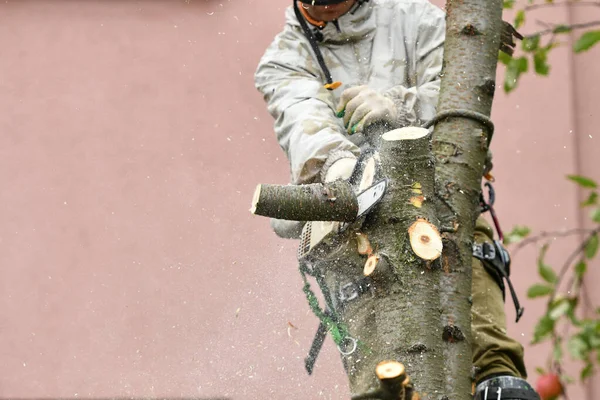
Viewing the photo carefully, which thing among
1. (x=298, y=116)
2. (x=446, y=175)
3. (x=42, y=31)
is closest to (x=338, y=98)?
(x=298, y=116)

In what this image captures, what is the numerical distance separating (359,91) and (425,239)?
709 millimetres

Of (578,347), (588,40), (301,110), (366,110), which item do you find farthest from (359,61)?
(578,347)

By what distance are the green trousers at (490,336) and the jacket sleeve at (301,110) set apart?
0.52 meters

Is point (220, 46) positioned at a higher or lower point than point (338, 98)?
lower

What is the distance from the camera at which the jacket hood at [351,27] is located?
319cm

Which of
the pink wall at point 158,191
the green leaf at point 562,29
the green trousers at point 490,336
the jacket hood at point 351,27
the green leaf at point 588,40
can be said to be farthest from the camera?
the pink wall at point 158,191

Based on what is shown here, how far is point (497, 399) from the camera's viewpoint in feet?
8.23

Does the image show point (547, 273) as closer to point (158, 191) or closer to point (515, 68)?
point (515, 68)

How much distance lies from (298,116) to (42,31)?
2798 mm

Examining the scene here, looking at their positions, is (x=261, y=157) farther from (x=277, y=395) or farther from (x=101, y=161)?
(x=277, y=395)

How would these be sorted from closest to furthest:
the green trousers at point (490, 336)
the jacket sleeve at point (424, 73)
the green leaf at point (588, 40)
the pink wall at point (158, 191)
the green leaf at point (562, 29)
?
1. the green leaf at point (588, 40)
2. the green leaf at point (562, 29)
3. the green trousers at point (490, 336)
4. the jacket sleeve at point (424, 73)
5. the pink wall at point (158, 191)

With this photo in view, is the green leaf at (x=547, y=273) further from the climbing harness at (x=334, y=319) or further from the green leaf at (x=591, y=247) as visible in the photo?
the climbing harness at (x=334, y=319)

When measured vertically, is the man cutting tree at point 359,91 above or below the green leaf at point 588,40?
below

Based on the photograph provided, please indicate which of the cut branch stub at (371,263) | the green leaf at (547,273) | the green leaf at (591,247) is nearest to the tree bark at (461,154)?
the cut branch stub at (371,263)
